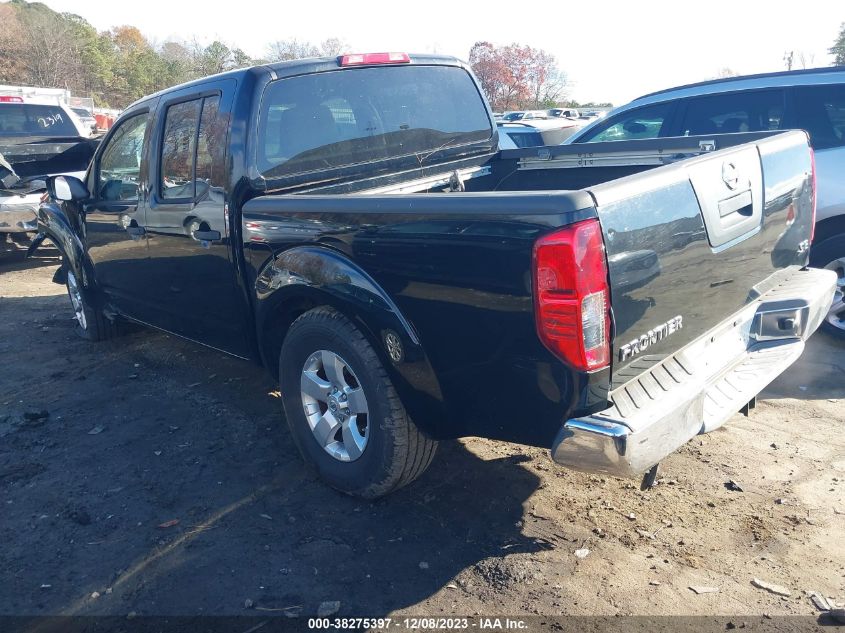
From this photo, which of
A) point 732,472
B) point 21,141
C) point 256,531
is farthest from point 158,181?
point 21,141

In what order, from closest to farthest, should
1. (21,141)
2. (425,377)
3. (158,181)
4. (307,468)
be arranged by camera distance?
(425,377) → (307,468) → (158,181) → (21,141)

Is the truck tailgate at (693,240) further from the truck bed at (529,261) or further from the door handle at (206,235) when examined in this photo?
the door handle at (206,235)

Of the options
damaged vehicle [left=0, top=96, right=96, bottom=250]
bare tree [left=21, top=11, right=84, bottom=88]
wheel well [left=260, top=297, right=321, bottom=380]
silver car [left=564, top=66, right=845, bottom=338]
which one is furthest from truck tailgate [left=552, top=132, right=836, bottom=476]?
bare tree [left=21, top=11, right=84, bottom=88]

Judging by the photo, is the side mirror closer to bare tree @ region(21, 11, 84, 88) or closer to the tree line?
the tree line

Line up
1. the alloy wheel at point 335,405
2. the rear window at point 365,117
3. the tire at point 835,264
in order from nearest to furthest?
the alloy wheel at point 335,405
the rear window at point 365,117
the tire at point 835,264

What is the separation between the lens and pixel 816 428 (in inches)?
159

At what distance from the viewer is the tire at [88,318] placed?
5871mm

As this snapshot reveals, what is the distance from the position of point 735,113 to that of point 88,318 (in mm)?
5493

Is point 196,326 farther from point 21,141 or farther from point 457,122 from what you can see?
point 21,141

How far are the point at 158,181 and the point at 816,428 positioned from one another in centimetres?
411

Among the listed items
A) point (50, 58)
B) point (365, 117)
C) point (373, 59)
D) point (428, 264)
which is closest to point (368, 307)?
point (428, 264)

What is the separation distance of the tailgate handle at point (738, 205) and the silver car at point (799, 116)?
99.9 inches

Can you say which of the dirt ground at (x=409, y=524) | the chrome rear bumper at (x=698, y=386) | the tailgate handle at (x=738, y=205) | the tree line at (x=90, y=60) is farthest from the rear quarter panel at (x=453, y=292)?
the tree line at (x=90, y=60)

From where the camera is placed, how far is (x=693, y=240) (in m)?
2.78
